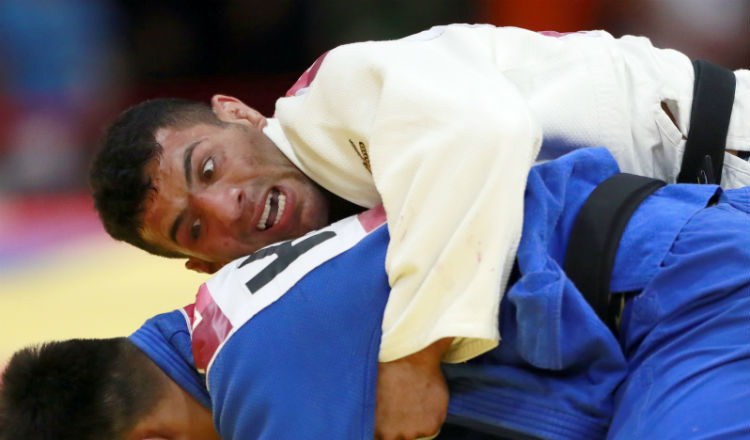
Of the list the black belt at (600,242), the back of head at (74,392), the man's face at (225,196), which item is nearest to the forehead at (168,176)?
the man's face at (225,196)

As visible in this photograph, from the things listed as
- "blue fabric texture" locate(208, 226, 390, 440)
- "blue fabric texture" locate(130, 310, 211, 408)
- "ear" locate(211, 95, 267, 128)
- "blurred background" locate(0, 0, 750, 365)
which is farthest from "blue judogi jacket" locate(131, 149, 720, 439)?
"blurred background" locate(0, 0, 750, 365)

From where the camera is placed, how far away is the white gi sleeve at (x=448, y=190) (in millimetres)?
958

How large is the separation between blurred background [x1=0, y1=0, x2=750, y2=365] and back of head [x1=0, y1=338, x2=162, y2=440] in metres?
0.98

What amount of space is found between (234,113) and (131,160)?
0.87 feet

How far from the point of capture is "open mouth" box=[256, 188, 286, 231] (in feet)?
4.33

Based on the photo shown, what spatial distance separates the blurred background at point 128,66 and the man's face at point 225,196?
87 cm

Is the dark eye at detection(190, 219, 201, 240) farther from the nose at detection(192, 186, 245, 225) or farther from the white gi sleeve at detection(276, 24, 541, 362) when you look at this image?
the white gi sleeve at detection(276, 24, 541, 362)

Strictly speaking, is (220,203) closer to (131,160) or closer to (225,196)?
(225,196)

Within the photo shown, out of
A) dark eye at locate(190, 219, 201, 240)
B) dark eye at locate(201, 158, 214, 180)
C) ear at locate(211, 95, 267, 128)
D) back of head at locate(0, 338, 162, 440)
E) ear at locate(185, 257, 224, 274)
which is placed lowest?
ear at locate(185, 257, 224, 274)

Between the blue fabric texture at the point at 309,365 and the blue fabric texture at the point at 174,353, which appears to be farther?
the blue fabric texture at the point at 174,353

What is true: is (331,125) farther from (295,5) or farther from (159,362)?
(295,5)

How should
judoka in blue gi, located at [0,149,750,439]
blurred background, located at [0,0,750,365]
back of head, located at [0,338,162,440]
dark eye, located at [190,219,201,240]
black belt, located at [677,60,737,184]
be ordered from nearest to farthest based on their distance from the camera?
judoka in blue gi, located at [0,149,750,439] < back of head, located at [0,338,162,440] < black belt, located at [677,60,737,184] < dark eye, located at [190,219,201,240] < blurred background, located at [0,0,750,365]

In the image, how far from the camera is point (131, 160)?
1329 millimetres

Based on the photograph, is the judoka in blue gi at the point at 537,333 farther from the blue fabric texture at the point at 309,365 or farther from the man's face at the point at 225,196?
the man's face at the point at 225,196
